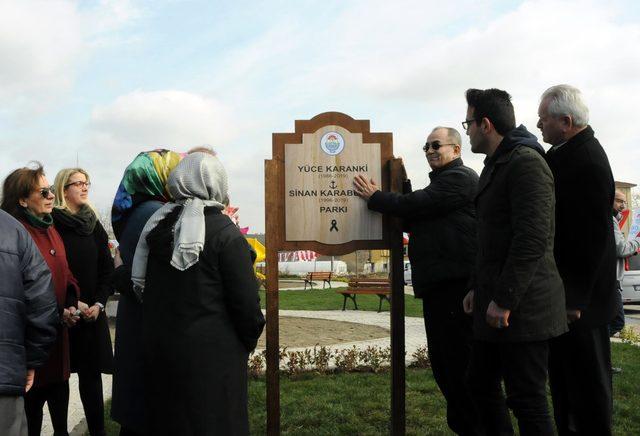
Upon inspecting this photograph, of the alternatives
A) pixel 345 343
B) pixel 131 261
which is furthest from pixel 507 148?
pixel 345 343

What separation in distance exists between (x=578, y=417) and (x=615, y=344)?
22.8 feet

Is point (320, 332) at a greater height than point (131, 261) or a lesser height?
lesser

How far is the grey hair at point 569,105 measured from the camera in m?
3.51

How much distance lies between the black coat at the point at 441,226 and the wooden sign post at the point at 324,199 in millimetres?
355

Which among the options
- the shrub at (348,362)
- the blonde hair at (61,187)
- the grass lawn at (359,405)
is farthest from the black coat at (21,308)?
the shrub at (348,362)

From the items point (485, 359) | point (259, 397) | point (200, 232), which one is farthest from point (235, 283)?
point (259, 397)

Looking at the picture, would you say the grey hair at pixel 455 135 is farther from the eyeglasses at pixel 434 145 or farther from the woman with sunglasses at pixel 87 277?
the woman with sunglasses at pixel 87 277

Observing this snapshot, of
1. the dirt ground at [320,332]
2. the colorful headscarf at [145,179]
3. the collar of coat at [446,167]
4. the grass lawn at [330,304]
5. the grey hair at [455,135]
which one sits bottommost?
the dirt ground at [320,332]

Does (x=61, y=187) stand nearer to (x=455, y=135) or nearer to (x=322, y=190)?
(x=322, y=190)

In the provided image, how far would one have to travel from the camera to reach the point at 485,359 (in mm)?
3463

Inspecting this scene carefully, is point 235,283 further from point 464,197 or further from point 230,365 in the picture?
point 464,197

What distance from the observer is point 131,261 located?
11.2 ft

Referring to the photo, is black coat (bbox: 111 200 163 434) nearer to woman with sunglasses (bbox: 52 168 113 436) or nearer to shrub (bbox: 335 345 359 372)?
woman with sunglasses (bbox: 52 168 113 436)

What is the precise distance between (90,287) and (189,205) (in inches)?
77.6
